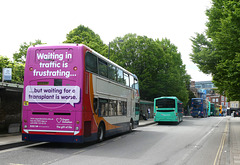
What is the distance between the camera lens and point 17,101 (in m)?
15.6

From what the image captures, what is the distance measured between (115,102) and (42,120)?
16.6ft

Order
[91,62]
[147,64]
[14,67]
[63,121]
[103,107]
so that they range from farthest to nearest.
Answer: [14,67]
[147,64]
[103,107]
[91,62]
[63,121]

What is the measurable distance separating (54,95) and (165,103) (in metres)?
18.6

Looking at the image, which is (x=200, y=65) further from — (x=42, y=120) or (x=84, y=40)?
(x=84, y=40)

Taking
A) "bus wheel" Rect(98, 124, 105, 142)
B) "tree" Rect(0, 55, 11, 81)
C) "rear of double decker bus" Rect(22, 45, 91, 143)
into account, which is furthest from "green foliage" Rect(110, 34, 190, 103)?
"rear of double decker bus" Rect(22, 45, 91, 143)

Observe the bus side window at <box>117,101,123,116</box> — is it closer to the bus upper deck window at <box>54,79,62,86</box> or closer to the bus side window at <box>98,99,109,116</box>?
the bus side window at <box>98,99,109,116</box>

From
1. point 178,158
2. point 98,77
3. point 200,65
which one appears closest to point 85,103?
point 98,77

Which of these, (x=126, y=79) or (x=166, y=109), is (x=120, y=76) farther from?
(x=166, y=109)

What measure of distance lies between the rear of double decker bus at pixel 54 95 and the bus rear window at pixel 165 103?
1828cm

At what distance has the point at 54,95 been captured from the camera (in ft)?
33.4

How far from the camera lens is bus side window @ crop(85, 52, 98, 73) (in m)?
10.6

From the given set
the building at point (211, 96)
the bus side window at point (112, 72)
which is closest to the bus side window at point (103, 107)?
the bus side window at point (112, 72)

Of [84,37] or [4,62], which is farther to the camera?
[84,37]

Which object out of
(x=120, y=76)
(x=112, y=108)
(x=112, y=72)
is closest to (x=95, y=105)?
(x=112, y=108)
